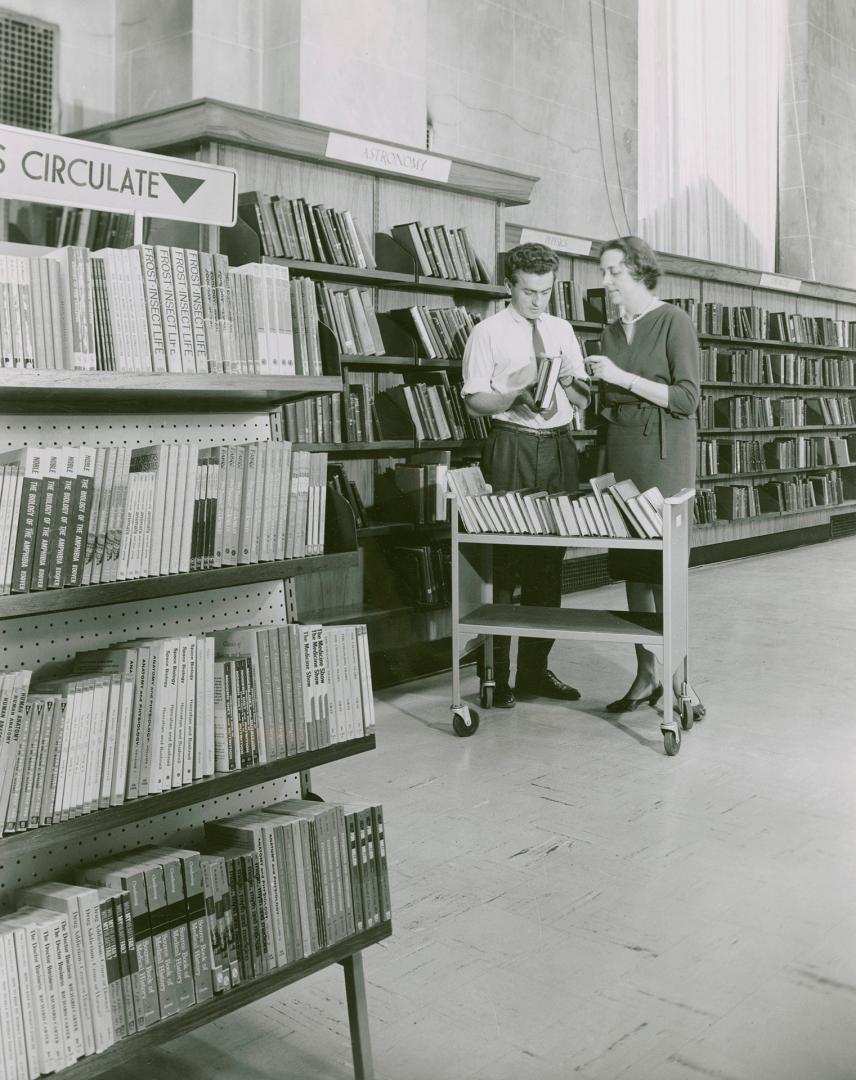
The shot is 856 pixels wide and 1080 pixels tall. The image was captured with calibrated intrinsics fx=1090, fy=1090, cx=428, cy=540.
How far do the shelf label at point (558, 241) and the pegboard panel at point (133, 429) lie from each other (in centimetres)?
491

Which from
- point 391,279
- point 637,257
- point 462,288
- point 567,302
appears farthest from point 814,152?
point 637,257

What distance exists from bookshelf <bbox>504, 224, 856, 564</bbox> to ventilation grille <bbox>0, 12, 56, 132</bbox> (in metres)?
3.24

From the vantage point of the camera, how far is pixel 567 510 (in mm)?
4008

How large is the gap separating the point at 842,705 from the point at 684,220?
6.63m

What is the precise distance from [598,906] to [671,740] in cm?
128

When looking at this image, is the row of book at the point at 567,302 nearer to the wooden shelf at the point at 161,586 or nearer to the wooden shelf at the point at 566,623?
the wooden shelf at the point at 566,623

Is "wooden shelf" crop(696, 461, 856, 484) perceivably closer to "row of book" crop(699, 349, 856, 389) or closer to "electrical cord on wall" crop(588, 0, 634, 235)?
"row of book" crop(699, 349, 856, 389)

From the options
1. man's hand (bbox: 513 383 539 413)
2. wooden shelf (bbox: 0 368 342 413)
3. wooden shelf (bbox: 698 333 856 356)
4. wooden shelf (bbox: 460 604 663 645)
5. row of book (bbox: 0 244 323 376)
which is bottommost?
wooden shelf (bbox: 460 604 663 645)

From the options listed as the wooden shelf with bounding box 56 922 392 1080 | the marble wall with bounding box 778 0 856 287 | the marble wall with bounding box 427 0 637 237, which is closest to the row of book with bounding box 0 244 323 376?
the wooden shelf with bounding box 56 922 392 1080

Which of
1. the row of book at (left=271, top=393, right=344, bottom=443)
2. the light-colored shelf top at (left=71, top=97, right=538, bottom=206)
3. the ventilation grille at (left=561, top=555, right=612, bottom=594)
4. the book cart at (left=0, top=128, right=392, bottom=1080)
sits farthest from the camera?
the ventilation grille at (left=561, top=555, right=612, bottom=594)

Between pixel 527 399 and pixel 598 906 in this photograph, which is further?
pixel 527 399

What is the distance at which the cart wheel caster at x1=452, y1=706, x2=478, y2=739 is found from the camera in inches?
162

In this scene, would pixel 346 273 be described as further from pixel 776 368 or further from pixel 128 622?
pixel 776 368

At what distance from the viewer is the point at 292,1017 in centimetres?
220
